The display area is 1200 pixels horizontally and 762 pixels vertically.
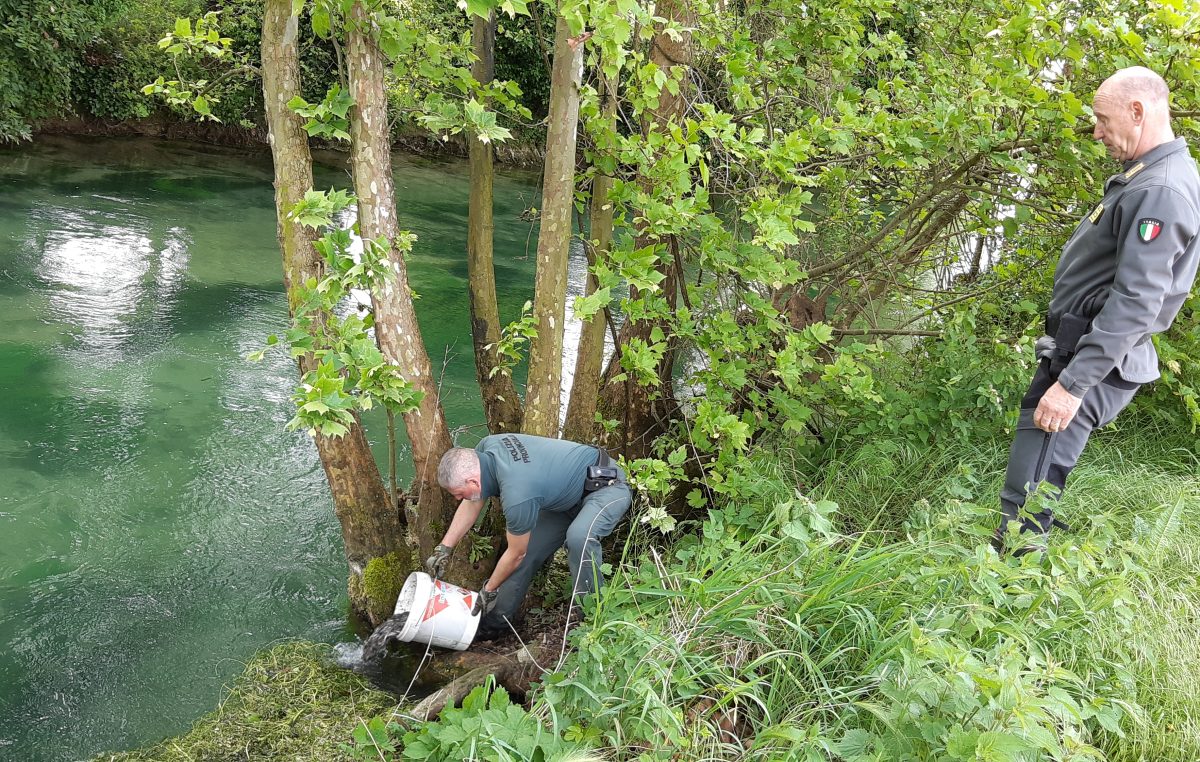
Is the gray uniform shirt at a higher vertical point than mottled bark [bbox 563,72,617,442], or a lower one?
higher

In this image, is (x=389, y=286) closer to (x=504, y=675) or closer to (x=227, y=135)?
(x=504, y=675)

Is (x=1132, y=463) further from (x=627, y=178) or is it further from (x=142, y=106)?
(x=142, y=106)

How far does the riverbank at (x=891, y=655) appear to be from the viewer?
1946 mm

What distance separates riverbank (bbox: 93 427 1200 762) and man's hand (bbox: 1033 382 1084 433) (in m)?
0.34

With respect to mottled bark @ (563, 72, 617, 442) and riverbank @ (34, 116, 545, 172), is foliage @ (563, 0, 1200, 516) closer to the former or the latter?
mottled bark @ (563, 72, 617, 442)

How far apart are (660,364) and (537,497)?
1.44 meters

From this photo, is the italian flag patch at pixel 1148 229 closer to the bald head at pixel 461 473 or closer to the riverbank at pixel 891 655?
the riverbank at pixel 891 655

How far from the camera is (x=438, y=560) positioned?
12.4ft

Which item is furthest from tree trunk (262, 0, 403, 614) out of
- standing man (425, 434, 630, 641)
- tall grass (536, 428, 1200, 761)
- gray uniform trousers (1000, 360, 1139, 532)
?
gray uniform trousers (1000, 360, 1139, 532)

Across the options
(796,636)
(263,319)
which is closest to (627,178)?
(796,636)

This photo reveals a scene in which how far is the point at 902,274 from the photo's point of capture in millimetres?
4914

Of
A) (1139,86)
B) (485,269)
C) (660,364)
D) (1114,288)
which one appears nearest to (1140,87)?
(1139,86)

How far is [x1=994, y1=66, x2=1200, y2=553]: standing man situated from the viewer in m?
2.44

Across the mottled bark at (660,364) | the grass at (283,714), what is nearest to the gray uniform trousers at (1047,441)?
the mottled bark at (660,364)
